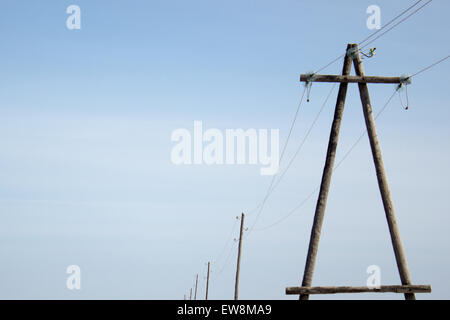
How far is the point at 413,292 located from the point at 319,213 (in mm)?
2752

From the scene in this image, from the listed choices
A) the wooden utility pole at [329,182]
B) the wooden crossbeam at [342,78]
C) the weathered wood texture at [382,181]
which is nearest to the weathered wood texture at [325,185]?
the wooden utility pole at [329,182]

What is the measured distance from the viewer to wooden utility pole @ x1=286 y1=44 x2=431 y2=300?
12.0 meters

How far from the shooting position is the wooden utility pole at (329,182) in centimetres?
1200

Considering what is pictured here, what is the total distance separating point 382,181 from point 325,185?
144 centimetres

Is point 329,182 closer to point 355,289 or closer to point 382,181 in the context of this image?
point 382,181

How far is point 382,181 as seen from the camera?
12.9m

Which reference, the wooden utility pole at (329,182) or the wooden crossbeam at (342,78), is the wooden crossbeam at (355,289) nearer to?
the wooden utility pole at (329,182)

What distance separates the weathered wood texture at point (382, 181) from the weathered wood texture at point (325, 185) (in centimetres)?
52

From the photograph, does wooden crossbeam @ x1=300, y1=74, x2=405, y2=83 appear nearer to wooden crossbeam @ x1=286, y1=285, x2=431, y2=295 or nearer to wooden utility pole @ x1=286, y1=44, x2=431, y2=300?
wooden utility pole @ x1=286, y1=44, x2=431, y2=300

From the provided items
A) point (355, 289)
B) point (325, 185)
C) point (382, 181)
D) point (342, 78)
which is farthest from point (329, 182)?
point (342, 78)

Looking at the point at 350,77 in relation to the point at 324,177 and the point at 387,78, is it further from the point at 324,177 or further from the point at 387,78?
the point at 324,177
